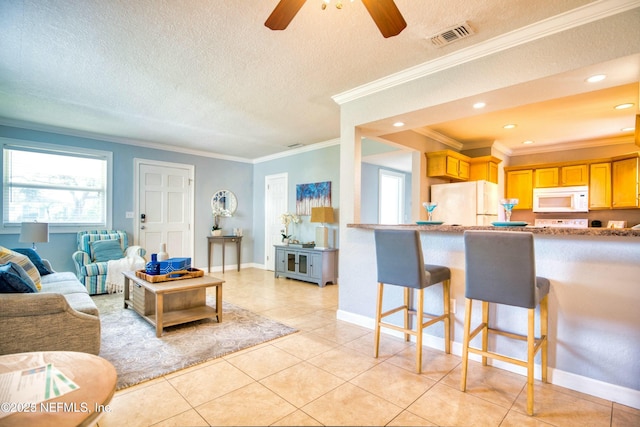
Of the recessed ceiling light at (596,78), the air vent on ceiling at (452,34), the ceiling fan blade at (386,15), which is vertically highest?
the air vent on ceiling at (452,34)

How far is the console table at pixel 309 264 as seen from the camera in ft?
16.5


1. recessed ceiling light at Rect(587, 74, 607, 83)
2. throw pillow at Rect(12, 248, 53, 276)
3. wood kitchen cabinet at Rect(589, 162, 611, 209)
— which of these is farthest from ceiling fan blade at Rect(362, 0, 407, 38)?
wood kitchen cabinet at Rect(589, 162, 611, 209)

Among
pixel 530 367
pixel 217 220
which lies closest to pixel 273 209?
pixel 217 220

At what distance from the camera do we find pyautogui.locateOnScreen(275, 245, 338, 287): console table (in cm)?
504

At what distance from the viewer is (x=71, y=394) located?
1047mm

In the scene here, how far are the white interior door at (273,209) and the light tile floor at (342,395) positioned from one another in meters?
3.83

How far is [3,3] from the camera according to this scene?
77.4 inches

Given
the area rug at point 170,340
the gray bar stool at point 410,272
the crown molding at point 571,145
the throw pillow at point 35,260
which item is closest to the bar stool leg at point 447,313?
the gray bar stool at point 410,272

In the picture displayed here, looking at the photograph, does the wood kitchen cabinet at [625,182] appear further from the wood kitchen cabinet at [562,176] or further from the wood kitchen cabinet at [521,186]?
the wood kitchen cabinet at [521,186]

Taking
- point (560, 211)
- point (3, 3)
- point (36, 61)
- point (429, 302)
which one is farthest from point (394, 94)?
point (560, 211)

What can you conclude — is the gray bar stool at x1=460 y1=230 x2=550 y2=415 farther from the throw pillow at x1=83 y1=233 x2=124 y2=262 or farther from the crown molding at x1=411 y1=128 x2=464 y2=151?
the throw pillow at x1=83 y1=233 x2=124 y2=262

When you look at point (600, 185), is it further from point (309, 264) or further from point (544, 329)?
point (309, 264)

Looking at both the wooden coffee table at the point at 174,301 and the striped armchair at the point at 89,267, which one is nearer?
the wooden coffee table at the point at 174,301

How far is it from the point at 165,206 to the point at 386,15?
529 cm
